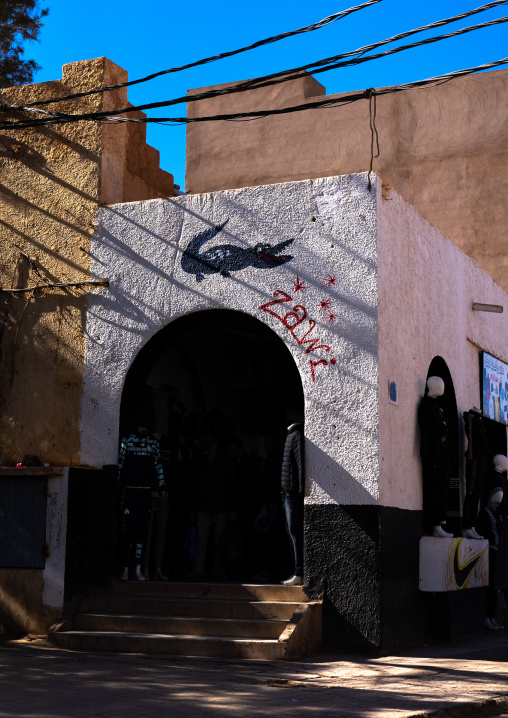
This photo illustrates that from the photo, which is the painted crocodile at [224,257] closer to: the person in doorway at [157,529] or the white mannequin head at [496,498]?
the person in doorway at [157,529]

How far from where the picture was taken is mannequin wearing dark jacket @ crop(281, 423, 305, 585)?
33.1 feet

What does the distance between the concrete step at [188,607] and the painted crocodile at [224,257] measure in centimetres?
370

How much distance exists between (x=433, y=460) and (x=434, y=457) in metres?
0.04

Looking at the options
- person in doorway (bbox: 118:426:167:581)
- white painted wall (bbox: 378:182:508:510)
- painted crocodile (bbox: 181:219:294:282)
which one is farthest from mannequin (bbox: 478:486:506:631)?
painted crocodile (bbox: 181:219:294:282)

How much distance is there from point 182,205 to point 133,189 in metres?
1.81

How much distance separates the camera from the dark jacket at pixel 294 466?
10.1 m

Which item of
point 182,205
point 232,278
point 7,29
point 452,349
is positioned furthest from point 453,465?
point 7,29

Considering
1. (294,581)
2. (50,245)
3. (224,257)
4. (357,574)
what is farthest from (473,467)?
(50,245)

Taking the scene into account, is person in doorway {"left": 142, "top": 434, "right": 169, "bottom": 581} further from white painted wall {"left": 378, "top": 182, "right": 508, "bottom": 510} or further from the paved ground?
white painted wall {"left": 378, "top": 182, "right": 508, "bottom": 510}

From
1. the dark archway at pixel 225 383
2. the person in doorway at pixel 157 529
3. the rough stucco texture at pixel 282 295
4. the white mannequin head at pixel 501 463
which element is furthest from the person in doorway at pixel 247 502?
the white mannequin head at pixel 501 463

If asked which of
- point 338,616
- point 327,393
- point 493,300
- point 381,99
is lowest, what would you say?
point 338,616

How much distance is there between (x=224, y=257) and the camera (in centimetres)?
1088

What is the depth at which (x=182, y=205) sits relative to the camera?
36.9 feet

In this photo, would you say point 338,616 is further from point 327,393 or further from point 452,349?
point 452,349
